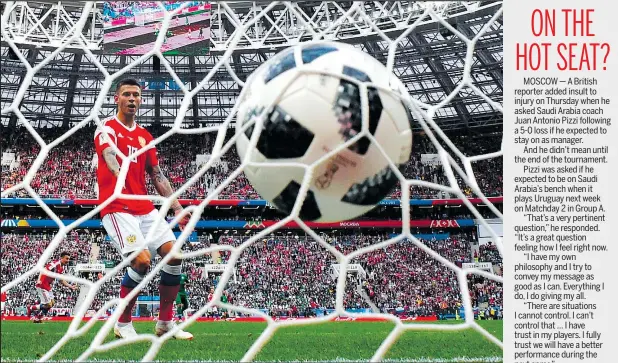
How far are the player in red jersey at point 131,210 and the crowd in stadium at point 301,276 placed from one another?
1134 centimetres

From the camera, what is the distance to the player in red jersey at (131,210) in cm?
446

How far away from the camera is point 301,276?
18.6 meters

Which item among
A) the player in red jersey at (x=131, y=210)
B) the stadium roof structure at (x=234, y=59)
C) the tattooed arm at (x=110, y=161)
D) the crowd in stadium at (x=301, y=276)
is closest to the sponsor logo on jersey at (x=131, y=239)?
the player in red jersey at (x=131, y=210)

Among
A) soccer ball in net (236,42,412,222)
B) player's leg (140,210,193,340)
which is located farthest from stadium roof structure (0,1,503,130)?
soccer ball in net (236,42,412,222)

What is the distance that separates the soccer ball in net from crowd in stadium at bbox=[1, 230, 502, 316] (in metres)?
13.4

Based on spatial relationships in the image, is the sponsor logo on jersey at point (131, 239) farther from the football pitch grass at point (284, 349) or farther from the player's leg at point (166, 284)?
the football pitch grass at point (284, 349)

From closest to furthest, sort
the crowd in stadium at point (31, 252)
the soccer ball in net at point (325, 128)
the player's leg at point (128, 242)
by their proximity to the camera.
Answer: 1. the soccer ball in net at point (325, 128)
2. the player's leg at point (128, 242)
3. the crowd in stadium at point (31, 252)

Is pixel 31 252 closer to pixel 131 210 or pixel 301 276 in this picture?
pixel 301 276

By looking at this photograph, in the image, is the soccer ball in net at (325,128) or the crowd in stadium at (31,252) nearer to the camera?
the soccer ball in net at (325,128)

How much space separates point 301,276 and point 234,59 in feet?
23.5

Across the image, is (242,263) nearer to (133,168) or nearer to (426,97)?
(426,97)

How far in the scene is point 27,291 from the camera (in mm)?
16562

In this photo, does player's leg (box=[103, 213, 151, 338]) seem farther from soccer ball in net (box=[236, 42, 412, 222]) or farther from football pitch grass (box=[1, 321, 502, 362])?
soccer ball in net (box=[236, 42, 412, 222])

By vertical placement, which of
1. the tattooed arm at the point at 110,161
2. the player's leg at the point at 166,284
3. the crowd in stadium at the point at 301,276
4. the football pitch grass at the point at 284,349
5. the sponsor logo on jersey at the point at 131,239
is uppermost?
the tattooed arm at the point at 110,161
